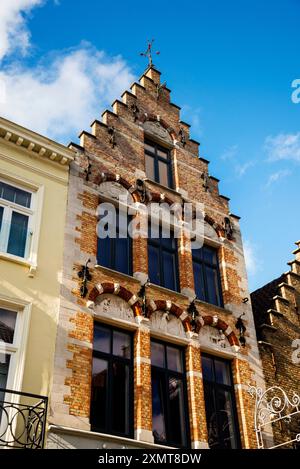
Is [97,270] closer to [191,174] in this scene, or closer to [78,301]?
[78,301]

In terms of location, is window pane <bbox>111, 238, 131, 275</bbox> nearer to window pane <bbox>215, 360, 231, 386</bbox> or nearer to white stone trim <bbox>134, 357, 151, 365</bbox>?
white stone trim <bbox>134, 357, 151, 365</bbox>

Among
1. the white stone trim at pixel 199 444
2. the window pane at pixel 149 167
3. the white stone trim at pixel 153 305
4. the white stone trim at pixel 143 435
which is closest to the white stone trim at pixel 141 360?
the white stone trim at pixel 153 305

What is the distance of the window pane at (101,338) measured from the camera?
12084 millimetres

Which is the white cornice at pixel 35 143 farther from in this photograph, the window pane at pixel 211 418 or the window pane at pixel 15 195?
the window pane at pixel 211 418

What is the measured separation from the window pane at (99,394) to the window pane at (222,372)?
3220 millimetres

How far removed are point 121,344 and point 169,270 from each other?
2879 millimetres

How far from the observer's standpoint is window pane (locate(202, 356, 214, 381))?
13.5m

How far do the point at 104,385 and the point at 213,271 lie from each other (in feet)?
17.5

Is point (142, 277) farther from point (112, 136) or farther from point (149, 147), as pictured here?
point (149, 147)

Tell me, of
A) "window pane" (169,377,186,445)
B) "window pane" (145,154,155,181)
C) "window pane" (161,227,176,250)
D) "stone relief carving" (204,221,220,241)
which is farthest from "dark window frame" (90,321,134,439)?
"window pane" (145,154,155,181)

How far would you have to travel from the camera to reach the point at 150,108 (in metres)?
17.5

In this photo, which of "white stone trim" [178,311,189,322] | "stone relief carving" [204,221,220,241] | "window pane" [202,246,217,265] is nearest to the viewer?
"white stone trim" [178,311,189,322]

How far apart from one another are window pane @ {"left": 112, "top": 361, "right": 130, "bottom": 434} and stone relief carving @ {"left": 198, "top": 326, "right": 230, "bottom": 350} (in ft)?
7.79
